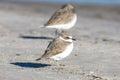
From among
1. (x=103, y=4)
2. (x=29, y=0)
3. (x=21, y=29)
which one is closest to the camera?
(x=21, y=29)

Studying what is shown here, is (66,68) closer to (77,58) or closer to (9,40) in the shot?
(77,58)

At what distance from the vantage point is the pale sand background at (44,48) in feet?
39.1

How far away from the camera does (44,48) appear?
51.4ft

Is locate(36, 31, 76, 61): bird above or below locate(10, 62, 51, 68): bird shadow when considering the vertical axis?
above

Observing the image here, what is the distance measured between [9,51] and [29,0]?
22915 mm

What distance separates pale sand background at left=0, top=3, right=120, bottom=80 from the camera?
1193 centimetres

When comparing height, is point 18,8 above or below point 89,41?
below

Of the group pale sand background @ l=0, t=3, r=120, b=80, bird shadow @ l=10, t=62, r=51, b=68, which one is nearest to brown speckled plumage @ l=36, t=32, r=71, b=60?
pale sand background @ l=0, t=3, r=120, b=80

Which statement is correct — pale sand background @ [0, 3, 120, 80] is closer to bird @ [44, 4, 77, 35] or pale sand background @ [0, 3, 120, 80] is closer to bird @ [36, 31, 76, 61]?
bird @ [36, 31, 76, 61]

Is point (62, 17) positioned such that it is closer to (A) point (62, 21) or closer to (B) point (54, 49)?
(A) point (62, 21)

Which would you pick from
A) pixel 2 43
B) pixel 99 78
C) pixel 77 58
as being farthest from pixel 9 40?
pixel 99 78

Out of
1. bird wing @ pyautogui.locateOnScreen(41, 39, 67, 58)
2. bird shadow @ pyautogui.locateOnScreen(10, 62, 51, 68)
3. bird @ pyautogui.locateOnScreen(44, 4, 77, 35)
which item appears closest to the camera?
bird wing @ pyautogui.locateOnScreen(41, 39, 67, 58)

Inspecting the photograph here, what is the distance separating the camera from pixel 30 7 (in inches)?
1340

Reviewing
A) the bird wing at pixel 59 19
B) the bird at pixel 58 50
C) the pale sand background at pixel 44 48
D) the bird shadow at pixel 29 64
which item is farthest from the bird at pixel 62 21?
the bird at pixel 58 50
